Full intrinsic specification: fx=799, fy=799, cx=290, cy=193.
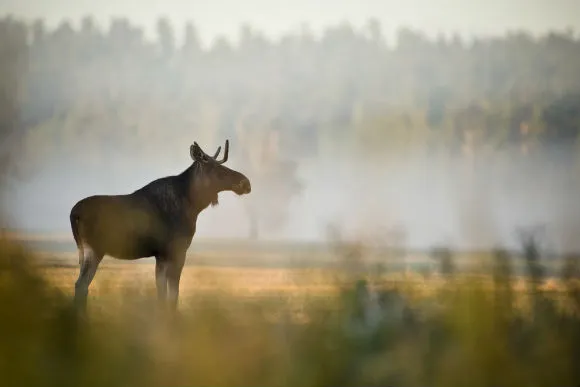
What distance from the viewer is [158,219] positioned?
13.1ft

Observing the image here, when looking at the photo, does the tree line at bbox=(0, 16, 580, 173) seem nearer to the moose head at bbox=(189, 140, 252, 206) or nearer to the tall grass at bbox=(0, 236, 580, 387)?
the moose head at bbox=(189, 140, 252, 206)

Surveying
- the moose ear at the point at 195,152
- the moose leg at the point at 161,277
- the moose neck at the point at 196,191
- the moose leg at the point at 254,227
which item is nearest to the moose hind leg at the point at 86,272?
the moose leg at the point at 161,277

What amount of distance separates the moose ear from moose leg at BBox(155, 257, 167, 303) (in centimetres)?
53

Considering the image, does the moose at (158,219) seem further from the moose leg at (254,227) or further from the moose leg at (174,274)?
the moose leg at (254,227)

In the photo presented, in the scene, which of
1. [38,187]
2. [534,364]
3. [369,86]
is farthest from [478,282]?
[38,187]

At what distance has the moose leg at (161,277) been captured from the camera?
382cm

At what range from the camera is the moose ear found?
3.98m

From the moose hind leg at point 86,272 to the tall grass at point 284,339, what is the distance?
0.43 ft

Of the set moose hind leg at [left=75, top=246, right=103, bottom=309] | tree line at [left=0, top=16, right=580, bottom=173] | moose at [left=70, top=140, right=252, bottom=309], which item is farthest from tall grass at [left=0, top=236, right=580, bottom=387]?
tree line at [left=0, top=16, right=580, bottom=173]

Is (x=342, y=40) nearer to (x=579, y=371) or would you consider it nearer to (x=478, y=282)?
(x=478, y=282)

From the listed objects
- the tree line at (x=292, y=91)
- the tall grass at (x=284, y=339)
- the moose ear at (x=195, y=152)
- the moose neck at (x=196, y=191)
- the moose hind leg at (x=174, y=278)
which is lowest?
the tall grass at (x=284, y=339)

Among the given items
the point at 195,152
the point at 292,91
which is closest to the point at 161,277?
the point at 195,152

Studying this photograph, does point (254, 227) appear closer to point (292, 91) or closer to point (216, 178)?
point (216, 178)

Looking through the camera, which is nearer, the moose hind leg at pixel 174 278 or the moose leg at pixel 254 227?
the moose hind leg at pixel 174 278
